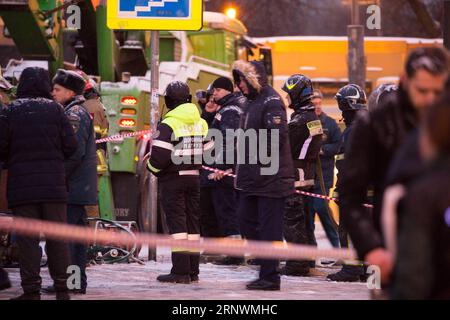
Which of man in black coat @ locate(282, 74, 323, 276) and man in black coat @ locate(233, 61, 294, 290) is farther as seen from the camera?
man in black coat @ locate(282, 74, 323, 276)

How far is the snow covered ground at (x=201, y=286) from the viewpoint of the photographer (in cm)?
1003

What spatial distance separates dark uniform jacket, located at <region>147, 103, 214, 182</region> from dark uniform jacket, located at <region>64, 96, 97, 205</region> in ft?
3.89

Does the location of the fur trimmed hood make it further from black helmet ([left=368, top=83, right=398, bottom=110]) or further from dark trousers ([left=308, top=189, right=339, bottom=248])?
dark trousers ([left=308, top=189, right=339, bottom=248])

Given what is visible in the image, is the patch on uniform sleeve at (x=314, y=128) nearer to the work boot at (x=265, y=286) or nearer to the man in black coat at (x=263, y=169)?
the man in black coat at (x=263, y=169)

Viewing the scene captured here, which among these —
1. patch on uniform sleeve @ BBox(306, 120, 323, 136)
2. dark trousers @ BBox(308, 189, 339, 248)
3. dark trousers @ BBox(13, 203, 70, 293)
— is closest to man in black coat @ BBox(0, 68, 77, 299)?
dark trousers @ BBox(13, 203, 70, 293)

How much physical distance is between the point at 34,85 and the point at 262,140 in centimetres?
213

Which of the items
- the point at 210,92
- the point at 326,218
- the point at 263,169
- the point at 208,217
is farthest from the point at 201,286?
the point at 326,218

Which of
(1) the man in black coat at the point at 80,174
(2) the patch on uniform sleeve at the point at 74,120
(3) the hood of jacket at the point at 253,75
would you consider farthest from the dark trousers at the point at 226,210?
(2) the patch on uniform sleeve at the point at 74,120

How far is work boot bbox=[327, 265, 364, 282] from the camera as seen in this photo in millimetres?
11922

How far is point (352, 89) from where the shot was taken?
12297mm

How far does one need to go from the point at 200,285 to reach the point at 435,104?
264 inches
